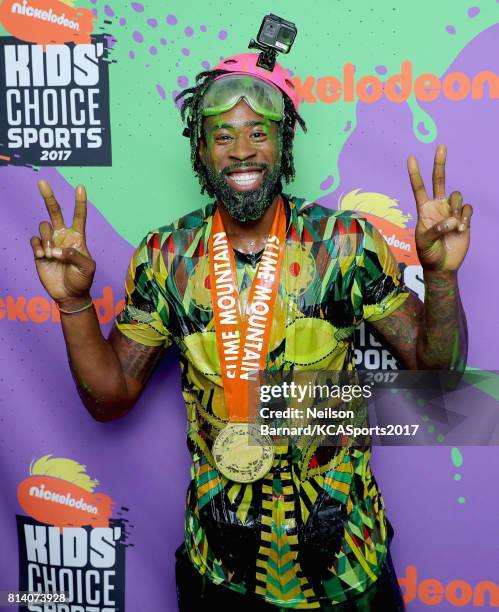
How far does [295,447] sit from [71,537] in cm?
100

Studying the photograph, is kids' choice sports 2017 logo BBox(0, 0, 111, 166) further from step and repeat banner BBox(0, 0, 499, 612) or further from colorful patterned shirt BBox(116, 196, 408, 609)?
colorful patterned shirt BBox(116, 196, 408, 609)

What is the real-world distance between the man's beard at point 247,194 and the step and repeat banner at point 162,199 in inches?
16.6

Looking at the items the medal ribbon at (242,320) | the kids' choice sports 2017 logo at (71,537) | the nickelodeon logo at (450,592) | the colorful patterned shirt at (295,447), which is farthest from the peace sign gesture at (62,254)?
the nickelodeon logo at (450,592)

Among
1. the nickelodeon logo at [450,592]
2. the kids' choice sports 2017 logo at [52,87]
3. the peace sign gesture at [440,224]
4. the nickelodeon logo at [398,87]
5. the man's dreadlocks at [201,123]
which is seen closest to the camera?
the peace sign gesture at [440,224]

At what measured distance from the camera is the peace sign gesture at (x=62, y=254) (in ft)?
4.70

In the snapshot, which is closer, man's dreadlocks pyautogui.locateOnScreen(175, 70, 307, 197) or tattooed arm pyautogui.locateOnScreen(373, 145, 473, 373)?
tattooed arm pyautogui.locateOnScreen(373, 145, 473, 373)

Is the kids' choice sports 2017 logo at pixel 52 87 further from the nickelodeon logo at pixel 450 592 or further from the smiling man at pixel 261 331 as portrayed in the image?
the nickelodeon logo at pixel 450 592

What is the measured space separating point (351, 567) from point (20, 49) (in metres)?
1.65

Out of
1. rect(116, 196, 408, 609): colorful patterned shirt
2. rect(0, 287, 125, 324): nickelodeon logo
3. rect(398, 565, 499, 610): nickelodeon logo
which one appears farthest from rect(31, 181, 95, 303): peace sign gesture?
rect(398, 565, 499, 610): nickelodeon logo

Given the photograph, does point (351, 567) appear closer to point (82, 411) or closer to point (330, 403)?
point (330, 403)

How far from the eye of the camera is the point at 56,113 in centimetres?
194

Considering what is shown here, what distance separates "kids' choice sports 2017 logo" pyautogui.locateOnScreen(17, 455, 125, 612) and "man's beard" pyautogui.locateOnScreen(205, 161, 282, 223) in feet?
3.46

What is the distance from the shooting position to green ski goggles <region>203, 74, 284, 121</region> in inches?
58.1

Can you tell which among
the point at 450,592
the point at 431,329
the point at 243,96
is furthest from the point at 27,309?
the point at 450,592
